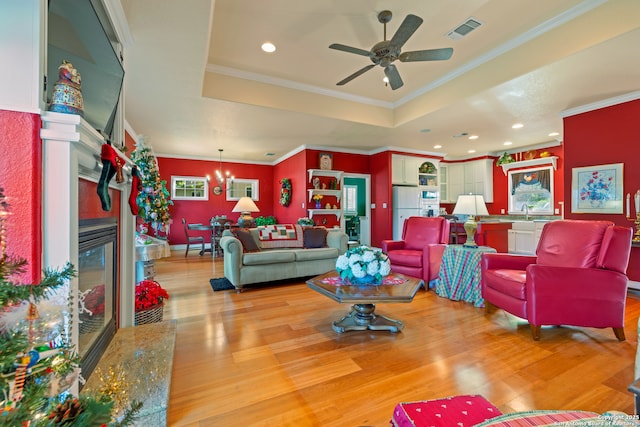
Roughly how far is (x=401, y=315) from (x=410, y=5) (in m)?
3.05

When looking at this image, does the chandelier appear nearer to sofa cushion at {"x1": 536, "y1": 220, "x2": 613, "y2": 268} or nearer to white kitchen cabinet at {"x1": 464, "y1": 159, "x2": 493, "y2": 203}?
white kitchen cabinet at {"x1": 464, "y1": 159, "x2": 493, "y2": 203}

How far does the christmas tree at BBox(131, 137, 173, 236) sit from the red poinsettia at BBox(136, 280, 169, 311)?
52 cm

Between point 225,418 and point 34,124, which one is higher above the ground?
point 34,124

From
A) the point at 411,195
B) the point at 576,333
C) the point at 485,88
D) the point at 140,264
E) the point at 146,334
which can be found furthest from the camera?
the point at 411,195

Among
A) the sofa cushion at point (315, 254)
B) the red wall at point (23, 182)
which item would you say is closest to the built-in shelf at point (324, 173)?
the sofa cushion at point (315, 254)

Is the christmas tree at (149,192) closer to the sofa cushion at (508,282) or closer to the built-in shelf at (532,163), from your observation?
the sofa cushion at (508,282)

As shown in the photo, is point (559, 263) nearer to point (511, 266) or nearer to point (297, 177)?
point (511, 266)

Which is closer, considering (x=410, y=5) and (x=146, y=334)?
(x=146, y=334)

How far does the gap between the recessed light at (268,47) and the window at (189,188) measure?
17.8ft

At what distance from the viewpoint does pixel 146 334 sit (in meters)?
1.98

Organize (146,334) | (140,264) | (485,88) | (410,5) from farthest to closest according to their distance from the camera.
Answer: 1. (485,88)
2. (140,264)
3. (410,5)
4. (146,334)

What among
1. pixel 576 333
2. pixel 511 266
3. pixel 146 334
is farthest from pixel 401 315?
pixel 146 334

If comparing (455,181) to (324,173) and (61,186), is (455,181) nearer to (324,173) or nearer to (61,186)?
(324,173)

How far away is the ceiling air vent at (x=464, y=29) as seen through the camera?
112 inches
